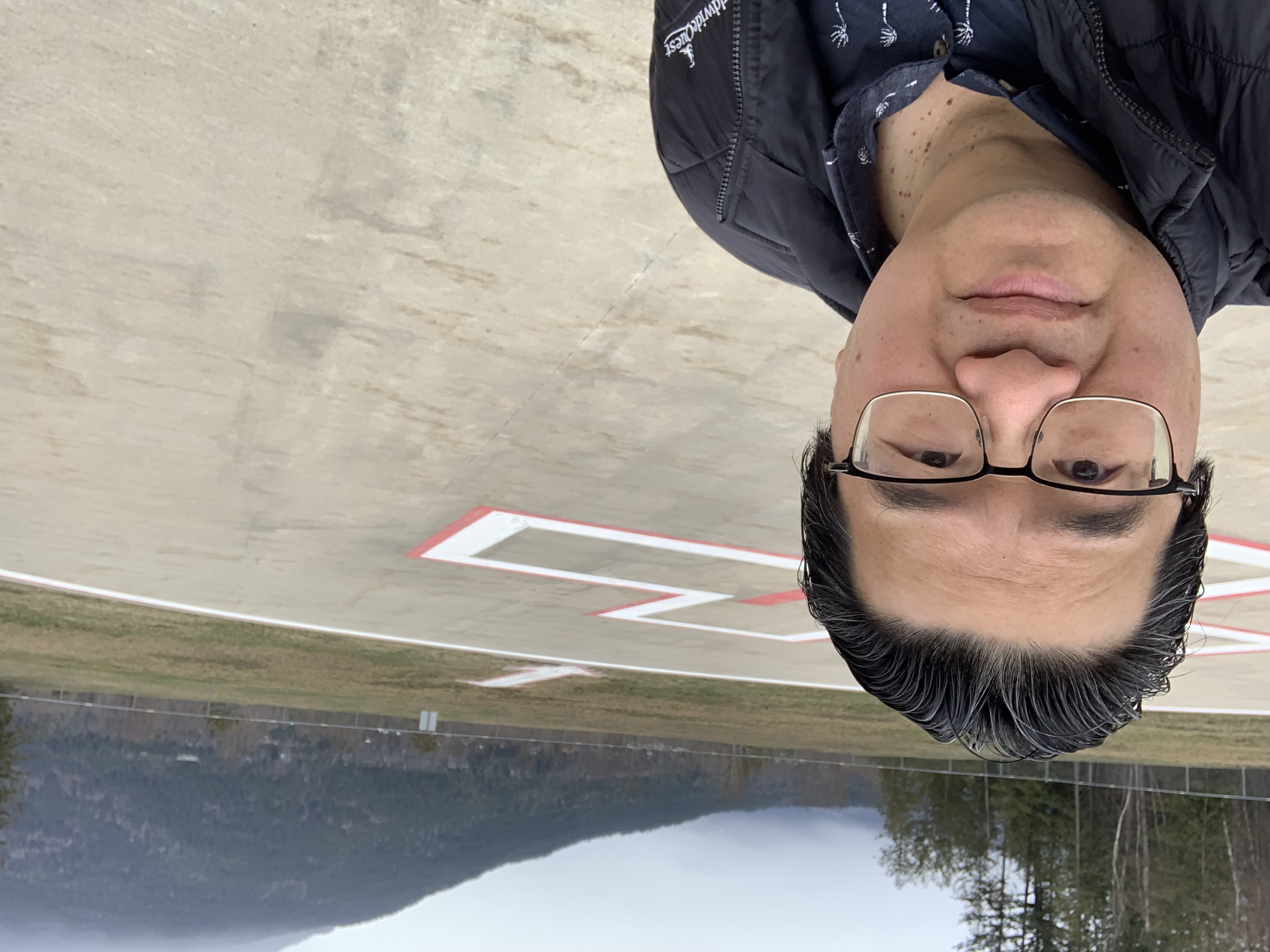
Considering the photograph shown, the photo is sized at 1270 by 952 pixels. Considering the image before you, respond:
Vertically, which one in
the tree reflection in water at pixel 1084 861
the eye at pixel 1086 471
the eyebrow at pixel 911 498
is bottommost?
the tree reflection in water at pixel 1084 861

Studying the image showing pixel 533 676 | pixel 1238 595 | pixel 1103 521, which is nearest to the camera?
pixel 1103 521

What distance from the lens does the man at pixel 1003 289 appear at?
3.11 ft

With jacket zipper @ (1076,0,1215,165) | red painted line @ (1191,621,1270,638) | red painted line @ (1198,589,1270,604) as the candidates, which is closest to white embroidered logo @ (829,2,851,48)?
jacket zipper @ (1076,0,1215,165)

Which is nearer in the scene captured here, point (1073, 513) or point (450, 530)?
point (1073, 513)

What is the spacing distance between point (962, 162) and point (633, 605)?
416cm

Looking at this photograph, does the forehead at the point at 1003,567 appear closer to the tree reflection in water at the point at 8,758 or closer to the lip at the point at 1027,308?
the lip at the point at 1027,308

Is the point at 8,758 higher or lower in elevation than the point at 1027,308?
lower

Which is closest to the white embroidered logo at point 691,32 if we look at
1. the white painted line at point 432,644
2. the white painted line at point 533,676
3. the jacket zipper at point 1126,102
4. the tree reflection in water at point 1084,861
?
the jacket zipper at point 1126,102

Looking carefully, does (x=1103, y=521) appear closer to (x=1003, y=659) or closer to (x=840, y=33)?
(x=1003, y=659)

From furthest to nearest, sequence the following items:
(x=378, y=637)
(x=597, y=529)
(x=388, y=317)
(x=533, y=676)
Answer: (x=533, y=676), (x=378, y=637), (x=597, y=529), (x=388, y=317)

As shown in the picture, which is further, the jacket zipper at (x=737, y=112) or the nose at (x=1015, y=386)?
the jacket zipper at (x=737, y=112)

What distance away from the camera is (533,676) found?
7.16 m

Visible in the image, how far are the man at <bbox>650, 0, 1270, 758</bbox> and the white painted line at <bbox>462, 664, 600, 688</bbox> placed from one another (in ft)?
18.5

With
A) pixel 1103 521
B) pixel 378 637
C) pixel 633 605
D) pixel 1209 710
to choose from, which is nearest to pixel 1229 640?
pixel 1209 710
